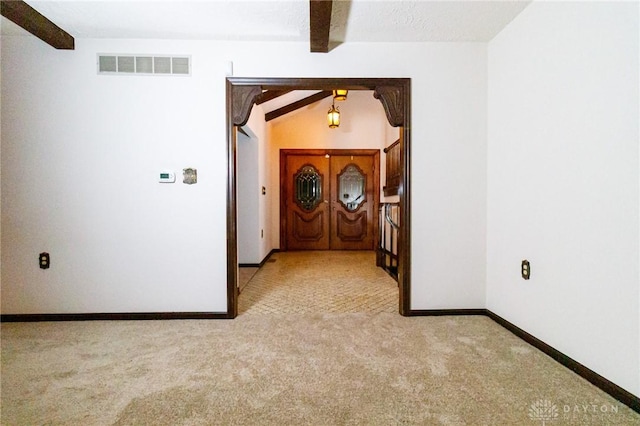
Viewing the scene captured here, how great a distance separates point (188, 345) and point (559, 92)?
297 cm

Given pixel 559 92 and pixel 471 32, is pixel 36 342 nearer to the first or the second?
pixel 559 92

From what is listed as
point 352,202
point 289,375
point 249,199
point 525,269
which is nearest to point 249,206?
point 249,199

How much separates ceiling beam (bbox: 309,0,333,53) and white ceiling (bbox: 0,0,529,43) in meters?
0.11

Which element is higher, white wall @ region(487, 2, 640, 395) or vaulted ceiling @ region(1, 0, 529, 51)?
vaulted ceiling @ region(1, 0, 529, 51)

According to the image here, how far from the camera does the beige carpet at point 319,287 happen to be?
2.93 metres

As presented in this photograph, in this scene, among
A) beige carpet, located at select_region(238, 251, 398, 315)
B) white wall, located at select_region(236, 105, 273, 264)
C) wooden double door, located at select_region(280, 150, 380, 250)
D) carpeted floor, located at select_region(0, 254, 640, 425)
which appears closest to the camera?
carpeted floor, located at select_region(0, 254, 640, 425)

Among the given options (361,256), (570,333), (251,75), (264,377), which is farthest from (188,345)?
(361,256)

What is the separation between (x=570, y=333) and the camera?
183 centimetres

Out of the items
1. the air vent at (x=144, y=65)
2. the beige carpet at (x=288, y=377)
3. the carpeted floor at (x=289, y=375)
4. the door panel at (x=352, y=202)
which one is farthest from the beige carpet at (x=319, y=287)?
the air vent at (x=144, y=65)

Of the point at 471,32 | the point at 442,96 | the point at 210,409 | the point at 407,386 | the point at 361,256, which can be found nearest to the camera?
the point at 210,409

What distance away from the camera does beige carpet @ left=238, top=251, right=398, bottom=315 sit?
2932 mm

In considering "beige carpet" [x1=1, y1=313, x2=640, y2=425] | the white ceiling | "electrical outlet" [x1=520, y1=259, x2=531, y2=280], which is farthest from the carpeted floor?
the white ceiling

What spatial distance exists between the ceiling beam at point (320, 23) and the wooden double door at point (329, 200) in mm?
3790

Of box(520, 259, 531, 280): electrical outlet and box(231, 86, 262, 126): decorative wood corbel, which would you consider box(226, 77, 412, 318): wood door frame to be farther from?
box(520, 259, 531, 280): electrical outlet
